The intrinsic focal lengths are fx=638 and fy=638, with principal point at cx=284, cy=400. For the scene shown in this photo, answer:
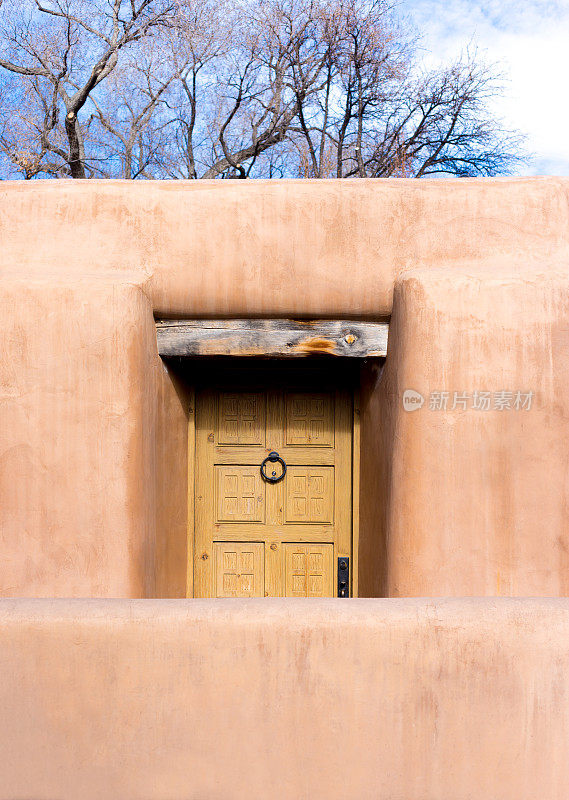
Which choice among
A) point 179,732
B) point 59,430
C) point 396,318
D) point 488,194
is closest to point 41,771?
point 179,732

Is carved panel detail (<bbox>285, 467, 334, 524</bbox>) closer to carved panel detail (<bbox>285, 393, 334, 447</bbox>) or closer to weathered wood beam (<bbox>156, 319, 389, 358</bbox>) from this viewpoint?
carved panel detail (<bbox>285, 393, 334, 447</bbox>)

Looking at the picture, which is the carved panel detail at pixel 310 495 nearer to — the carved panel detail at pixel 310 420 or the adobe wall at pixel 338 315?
the carved panel detail at pixel 310 420

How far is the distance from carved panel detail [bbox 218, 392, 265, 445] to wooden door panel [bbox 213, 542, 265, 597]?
744mm

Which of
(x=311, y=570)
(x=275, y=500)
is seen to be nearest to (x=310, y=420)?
(x=275, y=500)

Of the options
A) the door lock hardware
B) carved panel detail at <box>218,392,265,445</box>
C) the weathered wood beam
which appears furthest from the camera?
carved panel detail at <box>218,392,265,445</box>

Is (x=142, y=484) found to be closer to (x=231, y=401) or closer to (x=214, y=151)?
(x=231, y=401)

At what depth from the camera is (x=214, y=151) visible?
17.3m

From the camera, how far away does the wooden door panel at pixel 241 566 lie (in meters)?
4.51

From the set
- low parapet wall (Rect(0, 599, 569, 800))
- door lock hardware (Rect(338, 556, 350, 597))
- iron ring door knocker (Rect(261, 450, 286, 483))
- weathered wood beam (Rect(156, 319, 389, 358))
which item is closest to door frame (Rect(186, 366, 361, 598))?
door lock hardware (Rect(338, 556, 350, 597))

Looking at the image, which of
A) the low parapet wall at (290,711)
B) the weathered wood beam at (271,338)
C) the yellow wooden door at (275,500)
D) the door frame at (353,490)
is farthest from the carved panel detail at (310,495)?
the low parapet wall at (290,711)

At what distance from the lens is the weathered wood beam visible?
3.86m

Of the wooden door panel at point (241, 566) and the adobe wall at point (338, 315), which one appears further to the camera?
the wooden door panel at point (241, 566)

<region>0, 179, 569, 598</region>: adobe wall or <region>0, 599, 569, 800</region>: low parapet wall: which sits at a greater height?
<region>0, 179, 569, 598</region>: adobe wall

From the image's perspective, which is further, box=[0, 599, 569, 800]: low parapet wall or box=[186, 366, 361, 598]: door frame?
box=[186, 366, 361, 598]: door frame
